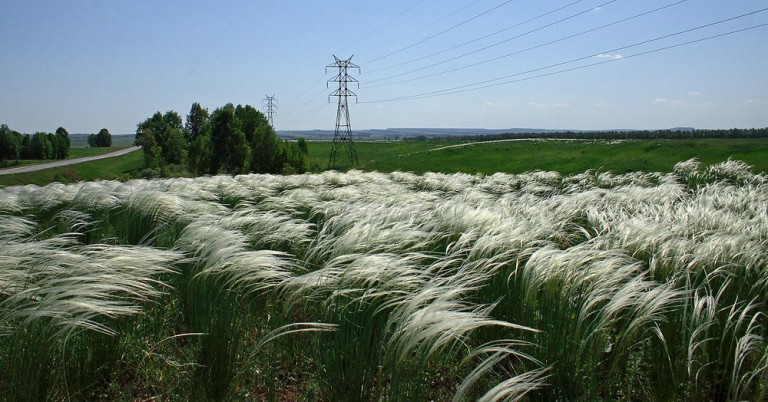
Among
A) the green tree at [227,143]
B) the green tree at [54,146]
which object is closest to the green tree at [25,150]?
the green tree at [54,146]

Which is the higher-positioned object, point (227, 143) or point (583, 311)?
point (227, 143)

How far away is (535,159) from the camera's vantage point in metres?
27.0

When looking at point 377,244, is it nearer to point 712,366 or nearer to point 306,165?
point 712,366

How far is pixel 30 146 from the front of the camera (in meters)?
77.1

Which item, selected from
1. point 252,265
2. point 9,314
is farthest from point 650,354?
point 9,314

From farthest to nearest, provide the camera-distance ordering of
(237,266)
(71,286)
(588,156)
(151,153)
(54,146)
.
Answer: (54,146), (151,153), (588,156), (237,266), (71,286)

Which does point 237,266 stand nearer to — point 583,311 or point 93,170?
point 583,311

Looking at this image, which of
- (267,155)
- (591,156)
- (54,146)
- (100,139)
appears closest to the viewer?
(591,156)

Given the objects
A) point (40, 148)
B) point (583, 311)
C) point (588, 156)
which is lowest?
point (583, 311)

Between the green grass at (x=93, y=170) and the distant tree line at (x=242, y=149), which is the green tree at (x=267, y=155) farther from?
the green grass at (x=93, y=170)

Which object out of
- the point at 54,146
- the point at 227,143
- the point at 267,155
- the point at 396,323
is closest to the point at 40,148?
the point at 54,146

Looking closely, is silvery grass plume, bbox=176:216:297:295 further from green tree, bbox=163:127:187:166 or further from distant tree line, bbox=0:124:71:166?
distant tree line, bbox=0:124:71:166

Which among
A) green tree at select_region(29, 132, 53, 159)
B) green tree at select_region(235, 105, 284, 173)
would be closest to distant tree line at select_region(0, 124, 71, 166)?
green tree at select_region(29, 132, 53, 159)

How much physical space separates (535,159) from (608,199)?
21.7m
